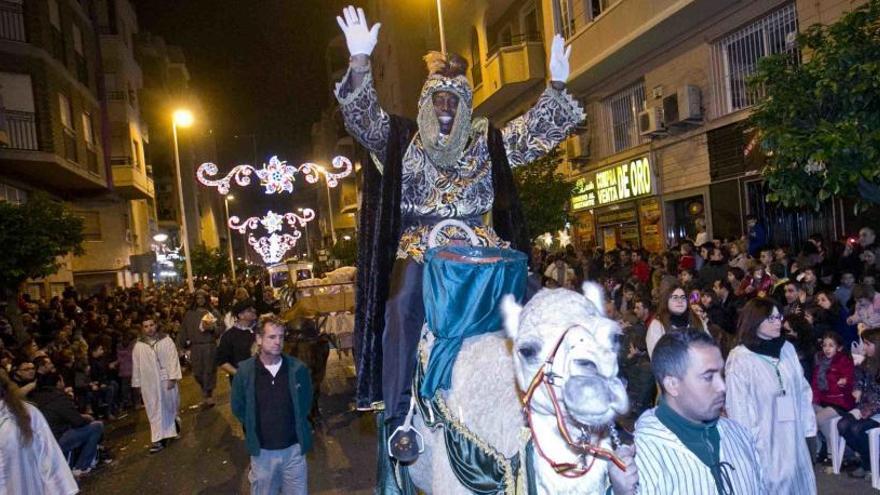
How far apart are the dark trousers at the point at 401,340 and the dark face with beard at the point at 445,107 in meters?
0.89

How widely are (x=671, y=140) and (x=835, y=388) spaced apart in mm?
11095

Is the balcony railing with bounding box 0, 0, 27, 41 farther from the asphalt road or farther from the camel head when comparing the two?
the camel head

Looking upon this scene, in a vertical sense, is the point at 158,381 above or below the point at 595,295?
below

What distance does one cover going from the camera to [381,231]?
14.6 ft

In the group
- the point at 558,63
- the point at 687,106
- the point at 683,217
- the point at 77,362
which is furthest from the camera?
the point at 683,217

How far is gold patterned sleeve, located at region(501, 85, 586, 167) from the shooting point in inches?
186

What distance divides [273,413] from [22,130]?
62.4ft

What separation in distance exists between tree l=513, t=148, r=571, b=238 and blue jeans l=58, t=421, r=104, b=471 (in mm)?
11066

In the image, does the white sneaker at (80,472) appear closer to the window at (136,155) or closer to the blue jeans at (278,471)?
the blue jeans at (278,471)

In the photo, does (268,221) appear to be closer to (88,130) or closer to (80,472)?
(88,130)

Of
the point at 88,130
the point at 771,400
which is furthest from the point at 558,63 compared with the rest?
the point at 88,130

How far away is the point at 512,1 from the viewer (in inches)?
1012

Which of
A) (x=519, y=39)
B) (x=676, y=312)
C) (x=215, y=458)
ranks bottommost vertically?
(x=215, y=458)

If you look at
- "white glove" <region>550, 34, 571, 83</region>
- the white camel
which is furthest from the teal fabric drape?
"white glove" <region>550, 34, 571, 83</region>
